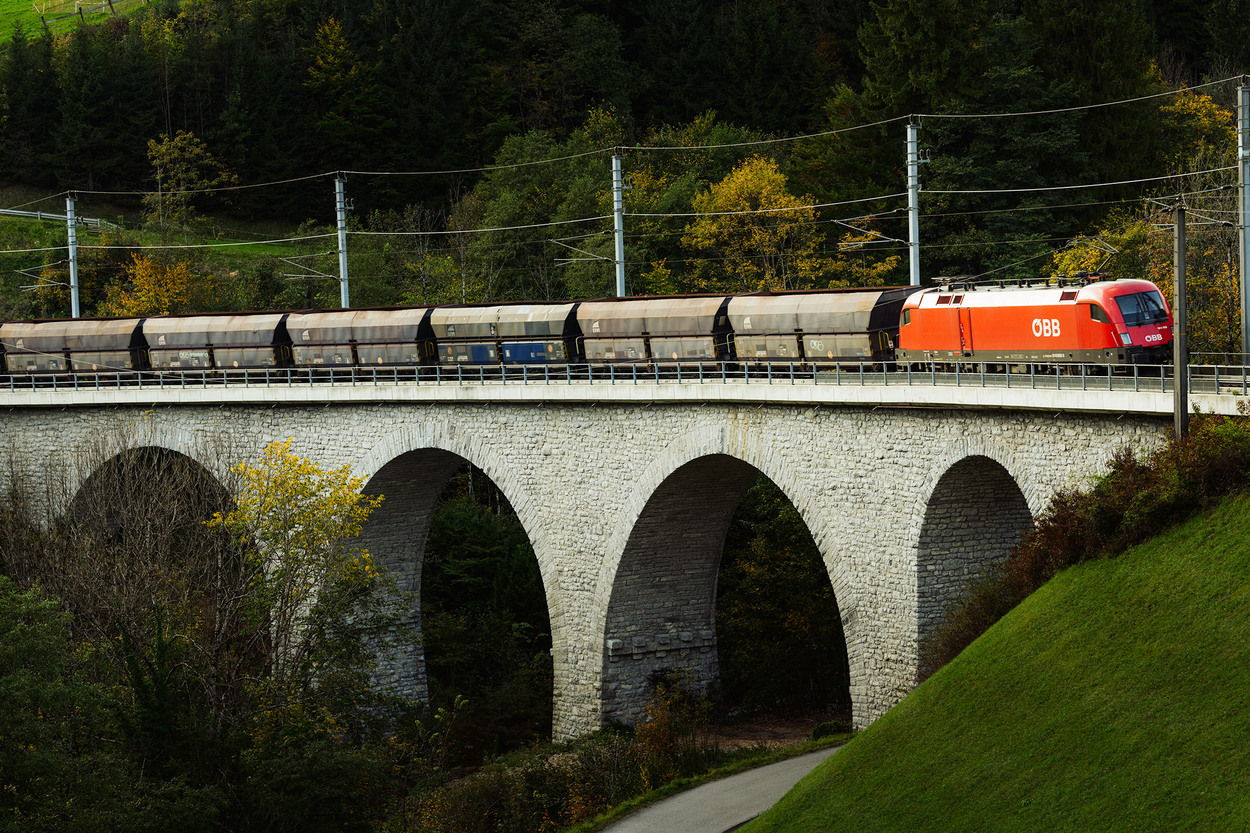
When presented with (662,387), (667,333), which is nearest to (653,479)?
(662,387)

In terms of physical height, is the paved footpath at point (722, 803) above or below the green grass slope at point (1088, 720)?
below

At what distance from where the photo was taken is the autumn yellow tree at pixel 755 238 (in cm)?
5928

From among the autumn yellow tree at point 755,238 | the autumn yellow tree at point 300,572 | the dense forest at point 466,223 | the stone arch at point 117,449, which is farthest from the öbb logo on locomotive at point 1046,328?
the autumn yellow tree at point 755,238

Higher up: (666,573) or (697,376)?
(697,376)

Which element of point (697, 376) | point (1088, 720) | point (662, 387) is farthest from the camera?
point (697, 376)

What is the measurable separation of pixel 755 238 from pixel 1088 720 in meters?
43.2

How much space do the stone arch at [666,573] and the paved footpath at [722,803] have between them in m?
6.35

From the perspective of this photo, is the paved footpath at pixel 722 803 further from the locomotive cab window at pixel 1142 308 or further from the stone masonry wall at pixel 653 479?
the locomotive cab window at pixel 1142 308

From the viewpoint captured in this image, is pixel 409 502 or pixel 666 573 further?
pixel 409 502

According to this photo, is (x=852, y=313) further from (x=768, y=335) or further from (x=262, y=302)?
(x=262, y=302)

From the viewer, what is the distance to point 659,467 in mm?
33281

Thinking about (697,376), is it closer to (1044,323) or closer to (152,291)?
(1044,323)

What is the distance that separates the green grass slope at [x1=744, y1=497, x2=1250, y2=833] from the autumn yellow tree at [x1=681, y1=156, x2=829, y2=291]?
3762cm

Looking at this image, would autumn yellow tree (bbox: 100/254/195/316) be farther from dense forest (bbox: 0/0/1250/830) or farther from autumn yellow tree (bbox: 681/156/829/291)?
autumn yellow tree (bbox: 681/156/829/291)
